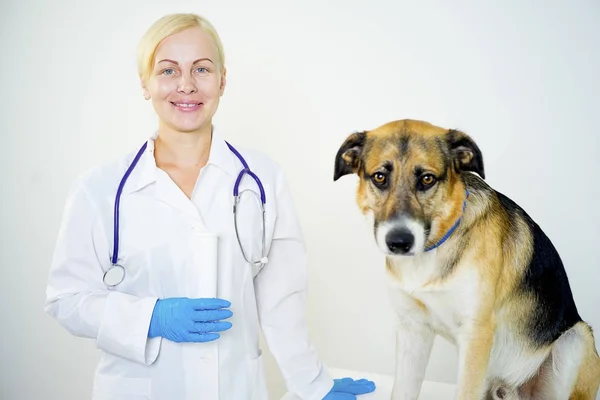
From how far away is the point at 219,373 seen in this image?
2.09 metres

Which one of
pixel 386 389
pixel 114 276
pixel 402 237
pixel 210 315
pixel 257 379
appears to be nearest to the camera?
pixel 402 237

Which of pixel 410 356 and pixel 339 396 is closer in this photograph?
pixel 410 356

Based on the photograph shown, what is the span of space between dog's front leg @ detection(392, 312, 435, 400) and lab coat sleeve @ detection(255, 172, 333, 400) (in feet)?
0.90

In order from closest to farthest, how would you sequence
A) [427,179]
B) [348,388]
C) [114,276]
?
[427,179] → [114,276] → [348,388]

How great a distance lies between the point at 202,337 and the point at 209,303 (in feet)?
0.37

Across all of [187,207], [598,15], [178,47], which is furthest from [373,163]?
[598,15]

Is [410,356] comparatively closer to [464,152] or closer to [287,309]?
[287,309]

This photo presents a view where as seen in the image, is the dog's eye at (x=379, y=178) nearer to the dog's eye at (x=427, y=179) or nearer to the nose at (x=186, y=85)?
the dog's eye at (x=427, y=179)

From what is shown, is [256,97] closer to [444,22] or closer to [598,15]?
[444,22]

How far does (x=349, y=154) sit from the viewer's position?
6.62 feet

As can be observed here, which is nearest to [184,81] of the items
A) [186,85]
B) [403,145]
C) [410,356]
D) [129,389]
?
[186,85]

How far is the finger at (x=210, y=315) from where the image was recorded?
6.41 feet

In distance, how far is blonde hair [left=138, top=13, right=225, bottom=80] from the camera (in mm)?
2117

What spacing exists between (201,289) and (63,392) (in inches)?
78.2
